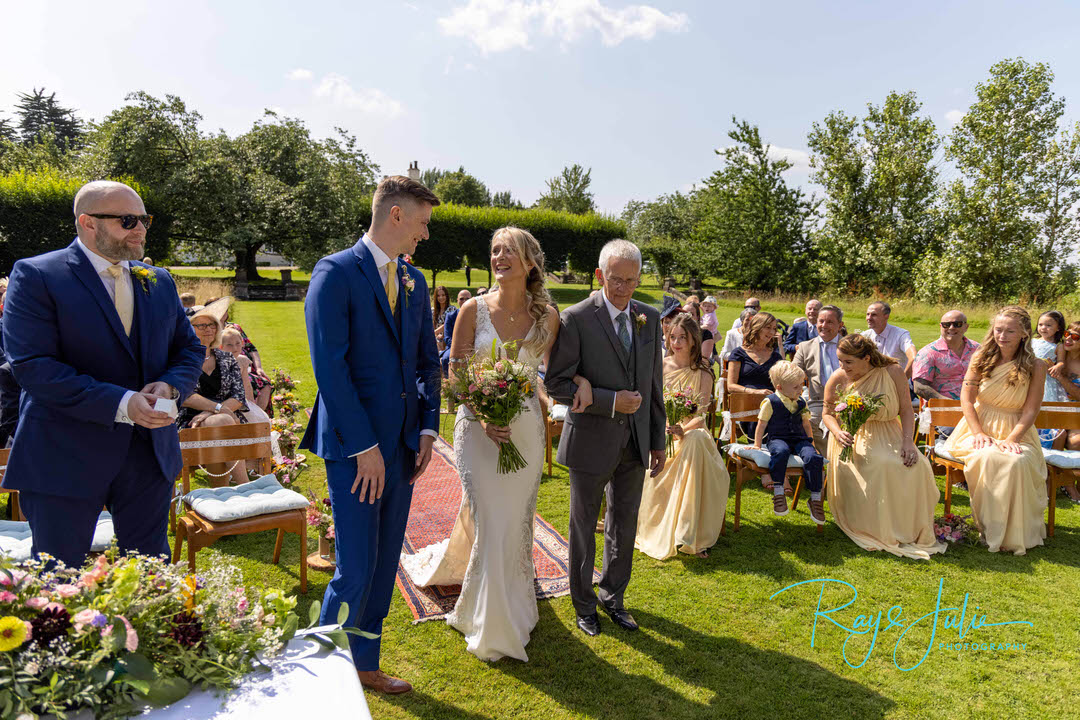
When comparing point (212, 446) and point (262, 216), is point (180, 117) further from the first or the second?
point (212, 446)

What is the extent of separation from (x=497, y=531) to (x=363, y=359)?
144cm

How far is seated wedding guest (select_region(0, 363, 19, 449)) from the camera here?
5574 millimetres

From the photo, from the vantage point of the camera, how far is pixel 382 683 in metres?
3.59

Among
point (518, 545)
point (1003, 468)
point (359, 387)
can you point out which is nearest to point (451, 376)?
point (359, 387)

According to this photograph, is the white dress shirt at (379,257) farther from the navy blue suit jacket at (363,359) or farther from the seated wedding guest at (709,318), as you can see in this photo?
the seated wedding guest at (709,318)

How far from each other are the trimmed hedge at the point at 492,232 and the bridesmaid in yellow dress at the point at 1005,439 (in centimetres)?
2893

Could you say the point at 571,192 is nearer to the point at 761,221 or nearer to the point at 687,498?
the point at 761,221

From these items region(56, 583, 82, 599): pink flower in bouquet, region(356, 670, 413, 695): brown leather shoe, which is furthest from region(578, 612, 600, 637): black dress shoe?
region(56, 583, 82, 599): pink flower in bouquet

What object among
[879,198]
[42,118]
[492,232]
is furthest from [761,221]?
[42,118]

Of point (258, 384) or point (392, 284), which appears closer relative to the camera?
point (392, 284)

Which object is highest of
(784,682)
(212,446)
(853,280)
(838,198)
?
(838,198)

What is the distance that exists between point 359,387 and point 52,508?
1453mm

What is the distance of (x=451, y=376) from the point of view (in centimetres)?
395

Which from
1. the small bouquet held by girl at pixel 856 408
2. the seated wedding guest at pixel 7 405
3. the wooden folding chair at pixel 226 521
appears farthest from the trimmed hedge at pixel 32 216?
the small bouquet held by girl at pixel 856 408
